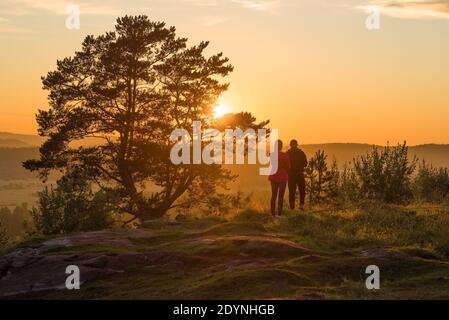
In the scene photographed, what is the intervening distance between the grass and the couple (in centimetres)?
88

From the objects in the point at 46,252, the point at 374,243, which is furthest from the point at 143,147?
the point at 374,243

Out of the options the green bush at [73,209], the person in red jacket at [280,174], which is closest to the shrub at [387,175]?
the person in red jacket at [280,174]

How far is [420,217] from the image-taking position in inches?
635

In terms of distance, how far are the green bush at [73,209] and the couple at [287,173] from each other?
6.70m

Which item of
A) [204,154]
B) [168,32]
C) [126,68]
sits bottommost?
[204,154]

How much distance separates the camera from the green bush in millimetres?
20703

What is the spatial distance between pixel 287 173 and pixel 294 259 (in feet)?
22.8

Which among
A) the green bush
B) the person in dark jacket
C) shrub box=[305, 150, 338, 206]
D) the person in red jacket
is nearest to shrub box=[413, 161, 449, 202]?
shrub box=[305, 150, 338, 206]

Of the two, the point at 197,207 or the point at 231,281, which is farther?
the point at 197,207

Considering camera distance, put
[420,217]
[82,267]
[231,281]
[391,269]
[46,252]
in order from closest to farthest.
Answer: [231,281] → [391,269] → [82,267] → [46,252] → [420,217]

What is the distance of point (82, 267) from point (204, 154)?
71.9 feet

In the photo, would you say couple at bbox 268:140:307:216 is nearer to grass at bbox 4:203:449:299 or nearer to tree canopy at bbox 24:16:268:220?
grass at bbox 4:203:449:299

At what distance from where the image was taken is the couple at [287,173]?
696 inches

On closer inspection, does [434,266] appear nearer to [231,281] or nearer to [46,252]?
[231,281]
